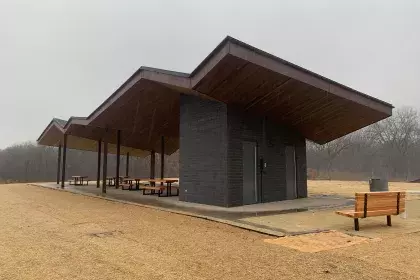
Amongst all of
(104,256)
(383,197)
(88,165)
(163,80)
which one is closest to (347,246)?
(383,197)

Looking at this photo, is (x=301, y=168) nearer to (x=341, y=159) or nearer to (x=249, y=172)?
(x=249, y=172)

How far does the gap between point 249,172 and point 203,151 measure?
1.69 meters

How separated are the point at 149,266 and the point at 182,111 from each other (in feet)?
29.5

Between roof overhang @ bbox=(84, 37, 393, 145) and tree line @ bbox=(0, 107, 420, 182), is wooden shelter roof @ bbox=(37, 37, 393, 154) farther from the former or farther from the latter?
tree line @ bbox=(0, 107, 420, 182)

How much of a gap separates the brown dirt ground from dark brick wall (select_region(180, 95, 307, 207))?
3.47 metres

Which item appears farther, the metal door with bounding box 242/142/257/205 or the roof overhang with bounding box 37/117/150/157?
the roof overhang with bounding box 37/117/150/157

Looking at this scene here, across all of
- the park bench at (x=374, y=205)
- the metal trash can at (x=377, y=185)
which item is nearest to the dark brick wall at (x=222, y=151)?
the metal trash can at (x=377, y=185)

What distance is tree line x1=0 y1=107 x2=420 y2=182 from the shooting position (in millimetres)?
41875

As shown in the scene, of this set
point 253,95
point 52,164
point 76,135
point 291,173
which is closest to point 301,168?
point 291,173

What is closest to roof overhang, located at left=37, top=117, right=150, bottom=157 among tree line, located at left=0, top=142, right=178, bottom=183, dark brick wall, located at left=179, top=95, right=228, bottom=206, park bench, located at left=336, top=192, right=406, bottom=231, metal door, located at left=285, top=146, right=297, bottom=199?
dark brick wall, located at left=179, top=95, right=228, bottom=206

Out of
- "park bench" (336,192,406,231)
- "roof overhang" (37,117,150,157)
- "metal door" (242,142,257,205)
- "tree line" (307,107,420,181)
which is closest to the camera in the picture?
"park bench" (336,192,406,231)

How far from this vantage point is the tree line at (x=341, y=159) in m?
41.9

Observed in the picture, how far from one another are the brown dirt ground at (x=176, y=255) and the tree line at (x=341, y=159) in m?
34.0

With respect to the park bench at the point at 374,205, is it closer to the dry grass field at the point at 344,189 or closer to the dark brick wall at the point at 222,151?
the dark brick wall at the point at 222,151
